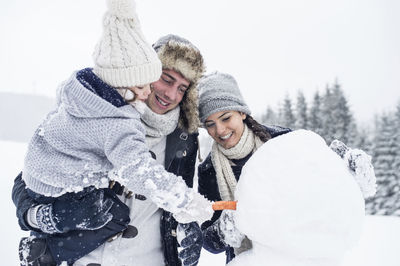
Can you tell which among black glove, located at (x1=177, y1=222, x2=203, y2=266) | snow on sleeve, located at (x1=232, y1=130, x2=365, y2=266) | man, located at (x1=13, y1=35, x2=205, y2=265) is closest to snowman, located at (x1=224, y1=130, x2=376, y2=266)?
snow on sleeve, located at (x1=232, y1=130, x2=365, y2=266)

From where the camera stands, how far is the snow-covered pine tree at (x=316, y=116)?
63.8 ft

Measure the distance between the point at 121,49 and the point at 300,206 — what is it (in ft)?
3.90

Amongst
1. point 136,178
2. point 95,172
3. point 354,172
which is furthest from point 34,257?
point 354,172

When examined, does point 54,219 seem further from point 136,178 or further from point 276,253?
point 276,253

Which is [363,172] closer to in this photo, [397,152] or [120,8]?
[120,8]

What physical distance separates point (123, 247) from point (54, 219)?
44 centimetres

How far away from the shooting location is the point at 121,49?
1571 mm

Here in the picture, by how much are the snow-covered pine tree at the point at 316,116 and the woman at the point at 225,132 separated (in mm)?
18109

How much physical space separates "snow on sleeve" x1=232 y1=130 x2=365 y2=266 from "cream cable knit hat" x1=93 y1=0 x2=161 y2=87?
820mm

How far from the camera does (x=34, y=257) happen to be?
1.59 m

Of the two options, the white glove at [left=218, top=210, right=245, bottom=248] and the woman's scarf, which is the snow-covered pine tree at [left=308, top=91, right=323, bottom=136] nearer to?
the woman's scarf

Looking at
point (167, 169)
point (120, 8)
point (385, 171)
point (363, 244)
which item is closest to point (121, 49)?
point (120, 8)

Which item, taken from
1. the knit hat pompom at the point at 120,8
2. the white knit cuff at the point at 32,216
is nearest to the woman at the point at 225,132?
the knit hat pompom at the point at 120,8

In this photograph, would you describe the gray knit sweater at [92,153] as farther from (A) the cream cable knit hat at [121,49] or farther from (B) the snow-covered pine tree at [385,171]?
(B) the snow-covered pine tree at [385,171]
